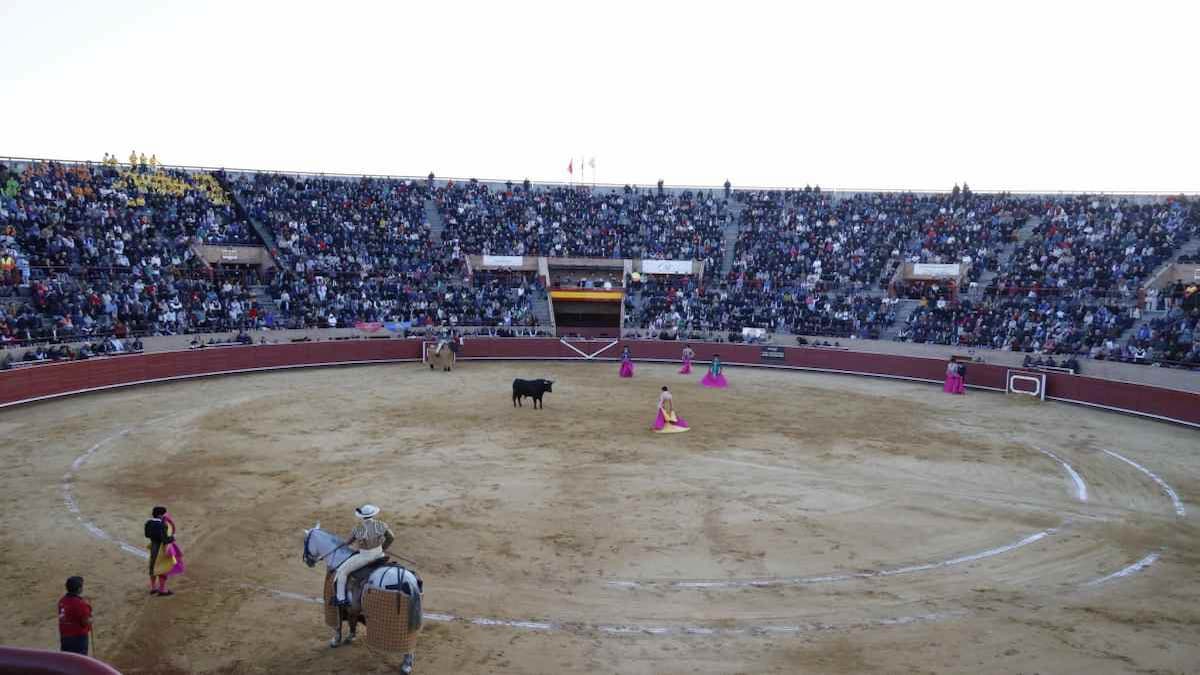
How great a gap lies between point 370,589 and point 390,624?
0.41m

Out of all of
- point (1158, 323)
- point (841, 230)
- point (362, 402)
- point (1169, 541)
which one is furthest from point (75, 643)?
point (841, 230)

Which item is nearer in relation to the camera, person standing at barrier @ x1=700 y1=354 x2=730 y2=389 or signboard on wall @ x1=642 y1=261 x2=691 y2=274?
person standing at barrier @ x1=700 y1=354 x2=730 y2=389

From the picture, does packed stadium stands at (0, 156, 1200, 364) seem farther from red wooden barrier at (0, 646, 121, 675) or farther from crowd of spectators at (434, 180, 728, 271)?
red wooden barrier at (0, 646, 121, 675)

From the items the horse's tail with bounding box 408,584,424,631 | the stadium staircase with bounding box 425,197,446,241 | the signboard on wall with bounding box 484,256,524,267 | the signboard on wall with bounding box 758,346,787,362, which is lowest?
the horse's tail with bounding box 408,584,424,631

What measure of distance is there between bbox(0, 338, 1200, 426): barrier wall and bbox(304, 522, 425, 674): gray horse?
62.3ft

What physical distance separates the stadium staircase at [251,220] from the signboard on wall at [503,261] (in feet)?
35.2

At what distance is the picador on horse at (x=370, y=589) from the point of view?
24.1ft

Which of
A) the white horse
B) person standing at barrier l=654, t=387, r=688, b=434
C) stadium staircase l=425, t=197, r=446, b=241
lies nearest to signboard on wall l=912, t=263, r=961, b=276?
the white horse

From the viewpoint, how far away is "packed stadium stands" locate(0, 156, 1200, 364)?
3041 cm

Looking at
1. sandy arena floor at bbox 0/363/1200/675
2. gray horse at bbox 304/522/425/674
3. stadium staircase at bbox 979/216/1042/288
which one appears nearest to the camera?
gray horse at bbox 304/522/425/674

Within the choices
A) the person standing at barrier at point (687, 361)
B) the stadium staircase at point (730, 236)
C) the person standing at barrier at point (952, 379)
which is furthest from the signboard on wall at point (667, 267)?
the person standing at barrier at point (952, 379)

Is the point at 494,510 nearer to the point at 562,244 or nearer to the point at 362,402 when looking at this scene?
the point at 362,402

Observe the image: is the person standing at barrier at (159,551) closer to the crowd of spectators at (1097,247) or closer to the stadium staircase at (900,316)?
the stadium staircase at (900,316)

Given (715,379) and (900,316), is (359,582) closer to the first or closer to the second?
(715,379)
